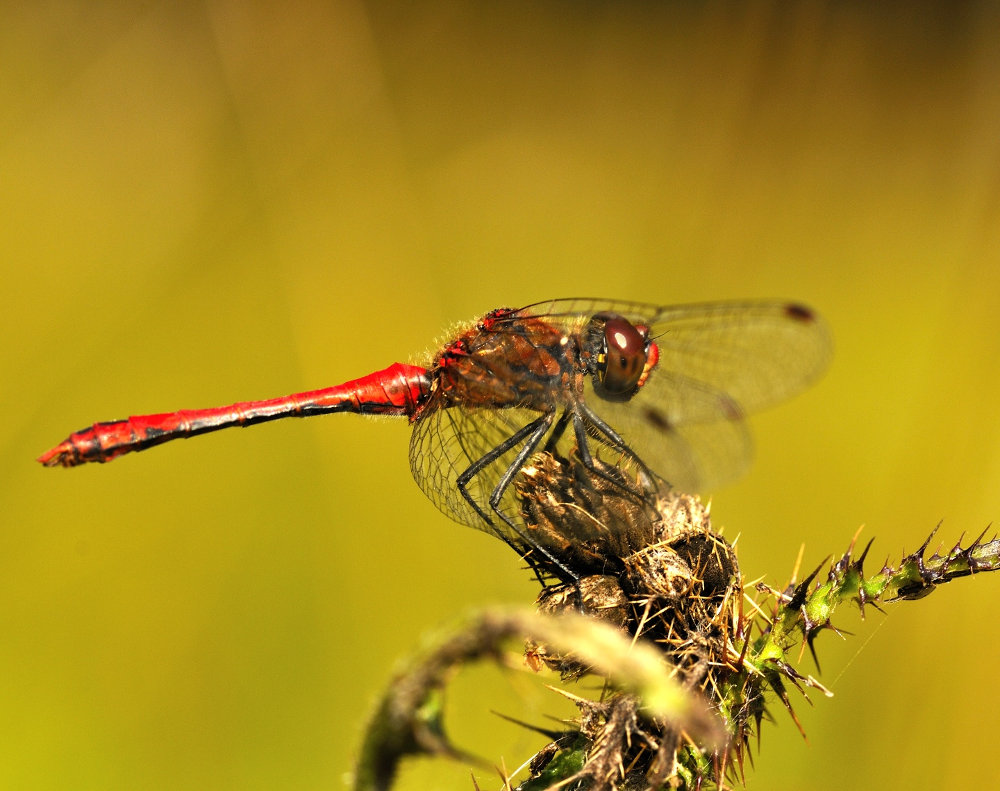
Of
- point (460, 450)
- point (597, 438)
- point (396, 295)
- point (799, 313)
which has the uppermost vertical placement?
point (396, 295)

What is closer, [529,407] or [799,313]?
[529,407]

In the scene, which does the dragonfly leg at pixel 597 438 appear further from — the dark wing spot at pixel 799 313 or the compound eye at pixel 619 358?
the dark wing spot at pixel 799 313

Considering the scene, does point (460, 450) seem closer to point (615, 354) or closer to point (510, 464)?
point (510, 464)

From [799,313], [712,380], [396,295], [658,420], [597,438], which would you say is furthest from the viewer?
[396,295]

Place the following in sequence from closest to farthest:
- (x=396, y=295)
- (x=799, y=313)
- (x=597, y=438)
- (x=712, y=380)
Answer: (x=597, y=438)
(x=712, y=380)
(x=799, y=313)
(x=396, y=295)

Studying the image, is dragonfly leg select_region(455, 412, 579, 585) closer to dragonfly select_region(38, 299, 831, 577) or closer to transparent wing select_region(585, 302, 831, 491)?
dragonfly select_region(38, 299, 831, 577)

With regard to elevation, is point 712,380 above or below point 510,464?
above

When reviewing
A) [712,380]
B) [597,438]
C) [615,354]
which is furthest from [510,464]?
[712,380]
